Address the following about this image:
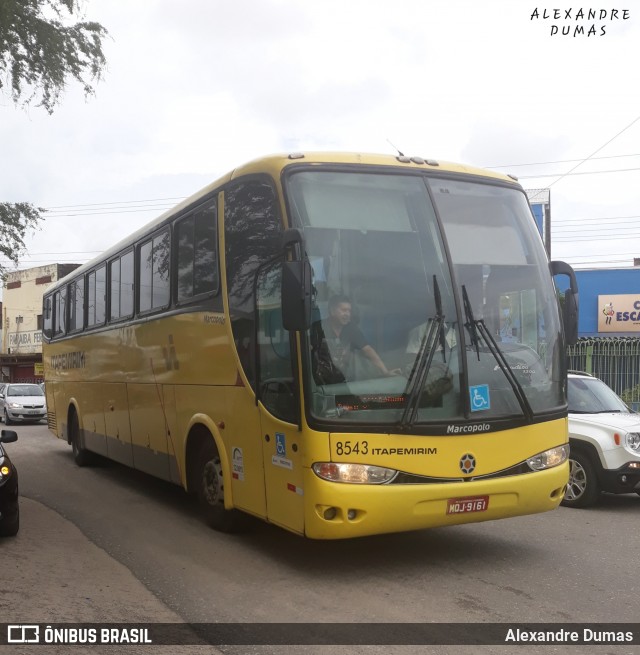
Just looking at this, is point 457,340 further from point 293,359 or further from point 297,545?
point 297,545

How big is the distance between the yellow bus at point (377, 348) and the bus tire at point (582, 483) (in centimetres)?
307

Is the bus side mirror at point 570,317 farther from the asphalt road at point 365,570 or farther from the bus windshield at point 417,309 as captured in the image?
the asphalt road at point 365,570

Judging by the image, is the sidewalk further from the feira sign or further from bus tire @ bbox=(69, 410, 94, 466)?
the feira sign

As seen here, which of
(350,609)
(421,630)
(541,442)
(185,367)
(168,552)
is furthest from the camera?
(185,367)

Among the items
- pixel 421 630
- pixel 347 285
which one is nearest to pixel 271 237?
pixel 347 285

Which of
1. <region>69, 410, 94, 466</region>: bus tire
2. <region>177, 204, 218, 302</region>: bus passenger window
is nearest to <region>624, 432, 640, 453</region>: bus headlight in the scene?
<region>177, 204, 218, 302</region>: bus passenger window

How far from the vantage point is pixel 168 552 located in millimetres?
7477

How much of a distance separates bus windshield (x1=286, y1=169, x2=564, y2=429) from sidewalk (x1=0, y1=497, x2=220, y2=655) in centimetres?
191

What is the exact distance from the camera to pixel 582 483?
1003cm

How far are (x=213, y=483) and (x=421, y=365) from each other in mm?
2934

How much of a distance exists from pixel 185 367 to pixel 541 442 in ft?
12.8

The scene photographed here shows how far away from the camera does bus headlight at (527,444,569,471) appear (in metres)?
6.86

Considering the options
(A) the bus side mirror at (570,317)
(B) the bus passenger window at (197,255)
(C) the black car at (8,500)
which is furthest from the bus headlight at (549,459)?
(C) the black car at (8,500)

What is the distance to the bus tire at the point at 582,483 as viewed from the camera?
391 inches
